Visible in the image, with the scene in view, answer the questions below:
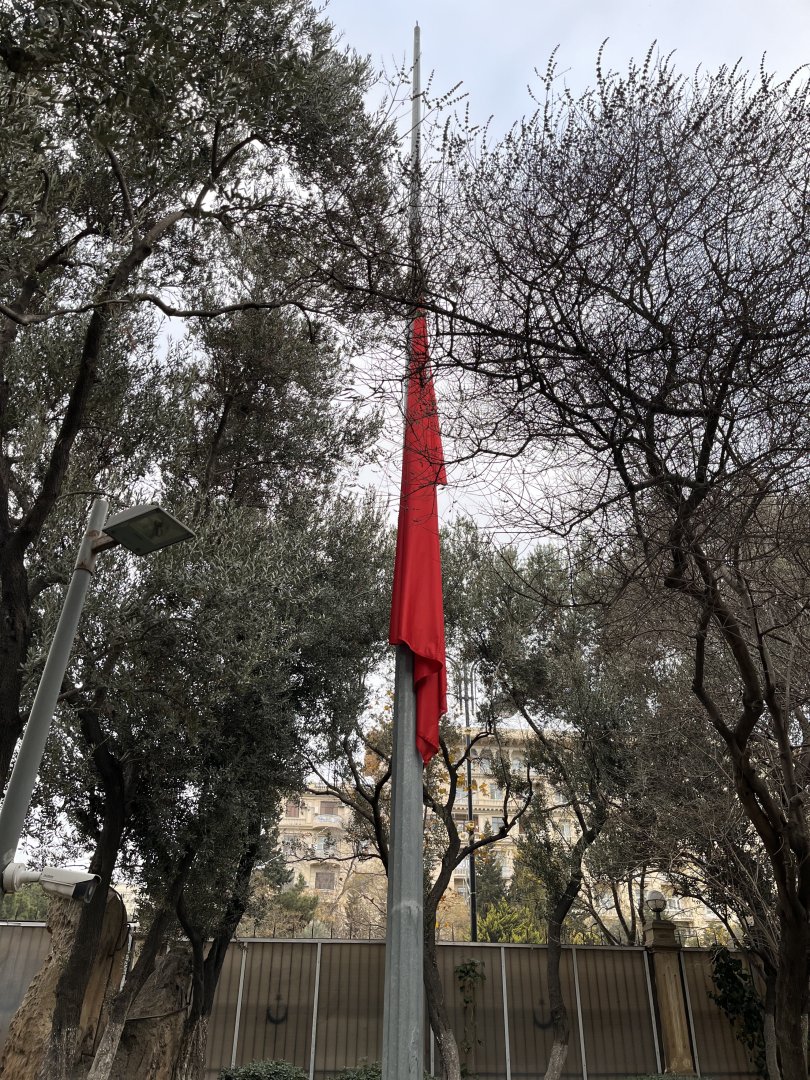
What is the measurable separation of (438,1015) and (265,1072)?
8.77 ft

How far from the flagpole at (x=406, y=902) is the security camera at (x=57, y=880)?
1779mm

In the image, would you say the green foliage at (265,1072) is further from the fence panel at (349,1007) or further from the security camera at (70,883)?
the security camera at (70,883)

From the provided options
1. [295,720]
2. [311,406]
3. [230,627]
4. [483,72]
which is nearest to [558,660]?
[295,720]

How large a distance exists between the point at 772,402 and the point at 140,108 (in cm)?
386

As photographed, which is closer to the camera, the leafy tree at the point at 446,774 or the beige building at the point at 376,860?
the leafy tree at the point at 446,774

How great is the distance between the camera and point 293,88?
6.46 meters

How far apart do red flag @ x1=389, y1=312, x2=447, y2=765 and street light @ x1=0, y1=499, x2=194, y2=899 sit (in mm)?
1682

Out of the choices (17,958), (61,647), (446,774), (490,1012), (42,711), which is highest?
(446,774)

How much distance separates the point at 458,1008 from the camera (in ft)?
44.2

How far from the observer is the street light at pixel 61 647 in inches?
173

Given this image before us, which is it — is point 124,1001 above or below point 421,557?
below

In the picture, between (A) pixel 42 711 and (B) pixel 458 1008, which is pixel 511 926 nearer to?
(B) pixel 458 1008

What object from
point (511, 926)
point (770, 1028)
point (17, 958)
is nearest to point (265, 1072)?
point (17, 958)

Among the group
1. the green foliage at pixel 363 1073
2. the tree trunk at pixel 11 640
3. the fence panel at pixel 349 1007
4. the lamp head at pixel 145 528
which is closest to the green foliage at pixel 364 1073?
the green foliage at pixel 363 1073
